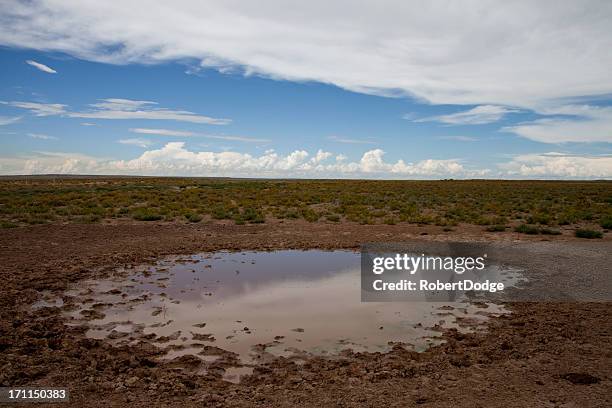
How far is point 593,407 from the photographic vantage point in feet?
16.3

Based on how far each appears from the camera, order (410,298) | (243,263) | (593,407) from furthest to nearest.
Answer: (243,263), (410,298), (593,407)

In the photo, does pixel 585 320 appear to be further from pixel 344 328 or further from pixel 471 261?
pixel 471 261

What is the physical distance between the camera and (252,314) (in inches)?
337

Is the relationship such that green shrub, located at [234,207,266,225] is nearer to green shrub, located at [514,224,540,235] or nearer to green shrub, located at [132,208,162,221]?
green shrub, located at [132,208,162,221]

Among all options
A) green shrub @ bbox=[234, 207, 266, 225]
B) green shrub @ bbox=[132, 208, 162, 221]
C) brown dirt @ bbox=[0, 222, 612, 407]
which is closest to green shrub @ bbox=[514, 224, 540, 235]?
brown dirt @ bbox=[0, 222, 612, 407]

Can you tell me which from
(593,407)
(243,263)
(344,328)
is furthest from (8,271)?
(593,407)

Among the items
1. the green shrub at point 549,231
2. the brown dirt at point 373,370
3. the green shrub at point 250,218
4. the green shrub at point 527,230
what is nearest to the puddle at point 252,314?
the brown dirt at point 373,370

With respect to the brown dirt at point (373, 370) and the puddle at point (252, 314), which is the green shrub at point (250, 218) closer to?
the puddle at point (252, 314)

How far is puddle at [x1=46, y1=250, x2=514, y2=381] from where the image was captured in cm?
700

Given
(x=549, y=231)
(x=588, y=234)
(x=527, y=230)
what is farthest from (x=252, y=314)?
(x=588, y=234)

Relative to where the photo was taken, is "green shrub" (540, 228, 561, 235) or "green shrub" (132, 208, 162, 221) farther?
"green shrub" (132, 208, 162, 221)

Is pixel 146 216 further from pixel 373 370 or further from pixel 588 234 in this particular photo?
pixel 588 234

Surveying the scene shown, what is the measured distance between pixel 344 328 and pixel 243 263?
6.20m

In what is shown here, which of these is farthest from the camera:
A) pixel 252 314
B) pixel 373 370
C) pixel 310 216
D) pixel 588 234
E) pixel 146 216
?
pixel 310 216
